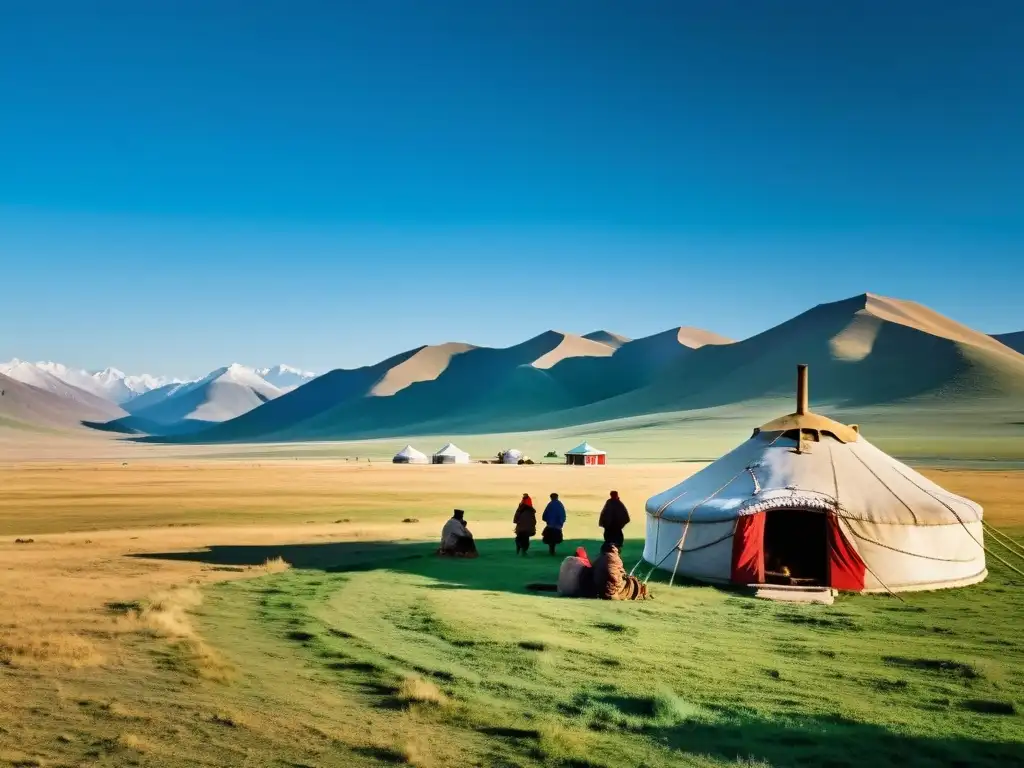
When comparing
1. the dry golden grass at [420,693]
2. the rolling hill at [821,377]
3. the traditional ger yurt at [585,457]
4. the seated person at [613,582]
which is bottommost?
→ the dry golden grass at [420,693]

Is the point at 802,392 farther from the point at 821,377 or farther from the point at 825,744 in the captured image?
the point at 821,377

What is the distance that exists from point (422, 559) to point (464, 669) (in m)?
9.27

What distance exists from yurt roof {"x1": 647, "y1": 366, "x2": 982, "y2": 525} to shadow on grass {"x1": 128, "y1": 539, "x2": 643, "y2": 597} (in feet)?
8.42

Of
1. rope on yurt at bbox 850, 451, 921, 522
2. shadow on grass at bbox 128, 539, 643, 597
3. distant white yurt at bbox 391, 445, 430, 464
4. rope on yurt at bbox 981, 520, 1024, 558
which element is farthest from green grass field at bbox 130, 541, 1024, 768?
distant white yurt at bbox 391, 445, 430, 464

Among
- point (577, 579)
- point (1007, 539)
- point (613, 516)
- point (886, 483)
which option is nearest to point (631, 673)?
point (577, 579)

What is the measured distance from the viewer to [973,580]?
15.9m

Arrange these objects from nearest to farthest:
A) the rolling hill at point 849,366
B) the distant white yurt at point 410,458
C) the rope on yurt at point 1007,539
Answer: the rope on yurt at point 1007,539
the distant white yurt at point 410,458
the rolling hill at point 849,366

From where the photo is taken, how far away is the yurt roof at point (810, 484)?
49.7ft

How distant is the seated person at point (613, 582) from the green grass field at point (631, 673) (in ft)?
1.22

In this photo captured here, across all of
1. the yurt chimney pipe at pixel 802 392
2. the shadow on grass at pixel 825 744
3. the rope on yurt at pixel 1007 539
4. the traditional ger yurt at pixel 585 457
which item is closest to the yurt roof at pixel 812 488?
the yurt chimney pipe at pixel 802 392

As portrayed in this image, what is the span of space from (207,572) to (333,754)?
10241 millimetres

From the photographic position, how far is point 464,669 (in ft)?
31.0

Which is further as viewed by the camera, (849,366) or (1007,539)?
(849,366)

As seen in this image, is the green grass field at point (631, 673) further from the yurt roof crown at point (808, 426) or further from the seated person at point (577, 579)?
the yurt roof crown at point (808, 426)
